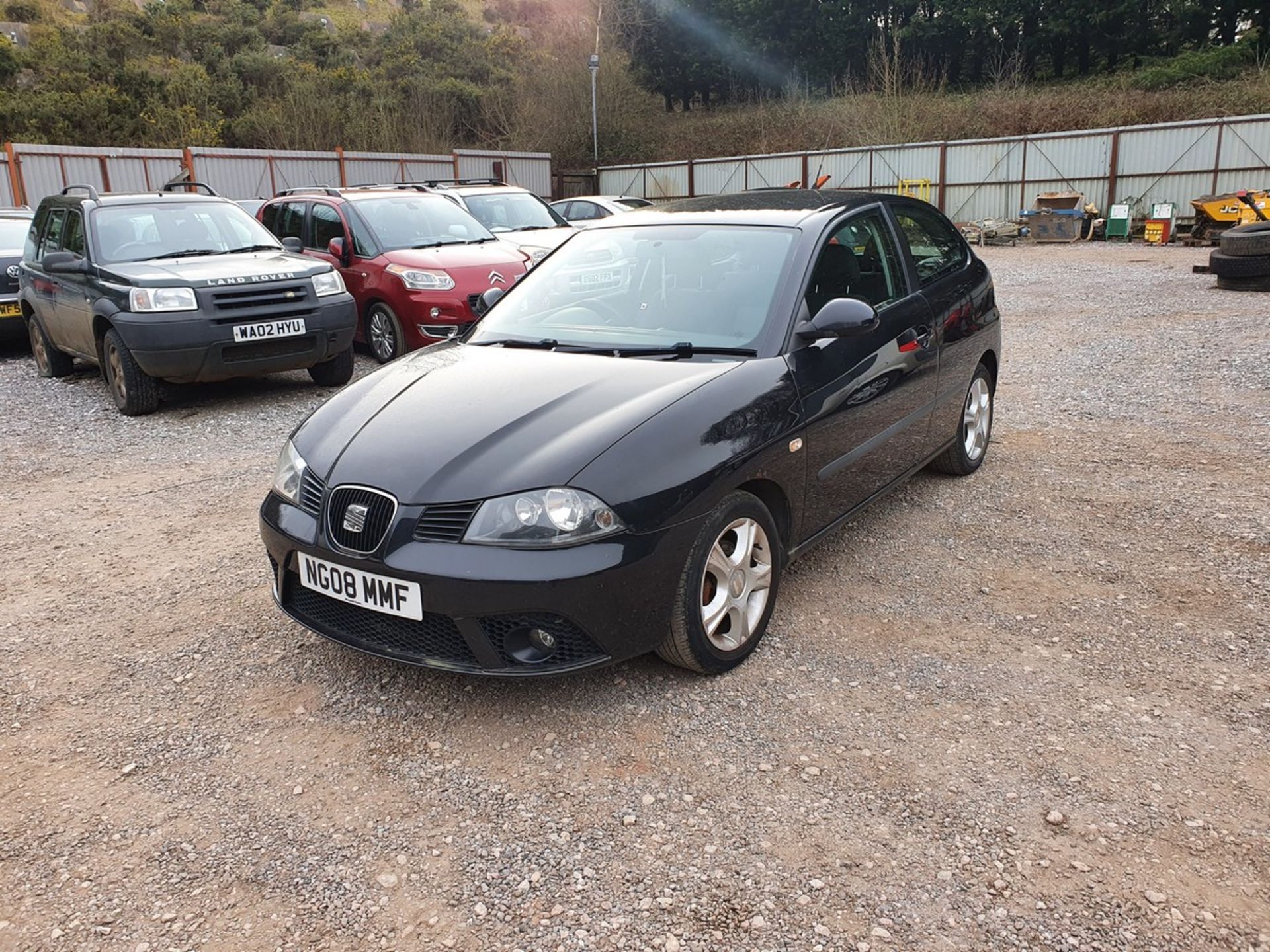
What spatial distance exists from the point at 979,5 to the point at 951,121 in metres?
14.8

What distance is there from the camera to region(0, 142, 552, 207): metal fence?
19.9 m

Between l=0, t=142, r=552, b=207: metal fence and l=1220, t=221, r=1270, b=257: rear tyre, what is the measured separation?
19582 millimetres

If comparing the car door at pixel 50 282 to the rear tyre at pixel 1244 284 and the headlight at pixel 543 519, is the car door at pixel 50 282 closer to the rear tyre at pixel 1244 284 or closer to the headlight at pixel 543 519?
the headlight at pixel 543 519

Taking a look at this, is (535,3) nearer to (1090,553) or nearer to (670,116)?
(670,116)

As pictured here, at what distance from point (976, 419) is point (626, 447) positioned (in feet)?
10.5

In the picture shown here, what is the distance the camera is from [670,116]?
4725 centimetres

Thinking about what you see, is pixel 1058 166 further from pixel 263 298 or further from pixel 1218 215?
pixel 263 298

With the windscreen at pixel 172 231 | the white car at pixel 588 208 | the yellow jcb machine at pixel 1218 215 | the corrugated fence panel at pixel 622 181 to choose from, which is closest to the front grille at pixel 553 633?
the windscreen at pixel 172 231

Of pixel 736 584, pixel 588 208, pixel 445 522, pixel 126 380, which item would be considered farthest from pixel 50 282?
pixel 588 208

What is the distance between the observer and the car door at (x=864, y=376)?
12.1ft

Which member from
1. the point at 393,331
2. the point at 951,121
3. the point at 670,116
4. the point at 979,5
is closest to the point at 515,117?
the point at 670,116

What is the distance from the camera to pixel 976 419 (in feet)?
18.0

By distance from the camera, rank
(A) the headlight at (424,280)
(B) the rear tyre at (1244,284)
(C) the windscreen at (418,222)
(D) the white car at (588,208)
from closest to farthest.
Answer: (A) the headlight at (424,280) < (C) the windscreen at (418,222) < (B) the rear tyre at (1244,284) < (D) the white car at (588,208)

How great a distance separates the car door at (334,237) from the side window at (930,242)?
18.7 ft
